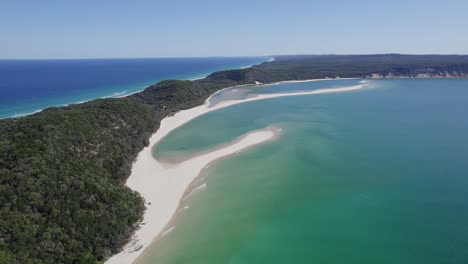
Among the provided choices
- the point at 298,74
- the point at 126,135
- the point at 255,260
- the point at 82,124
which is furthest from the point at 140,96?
the point at 298,74

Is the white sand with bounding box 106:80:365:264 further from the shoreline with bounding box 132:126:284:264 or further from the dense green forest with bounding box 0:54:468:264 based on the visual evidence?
the dense green forest with bounding box 0:54:468:264

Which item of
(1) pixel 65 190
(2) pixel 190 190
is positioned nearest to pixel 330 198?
(2) pixel 190 190

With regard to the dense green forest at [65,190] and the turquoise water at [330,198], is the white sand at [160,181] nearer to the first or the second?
the dense green forest at [65,190]

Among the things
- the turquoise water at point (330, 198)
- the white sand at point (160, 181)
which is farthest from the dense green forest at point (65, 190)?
the turquoise water at point (330, 198)

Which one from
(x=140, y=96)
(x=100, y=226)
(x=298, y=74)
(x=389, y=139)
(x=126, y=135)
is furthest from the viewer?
(x=298, y=74)

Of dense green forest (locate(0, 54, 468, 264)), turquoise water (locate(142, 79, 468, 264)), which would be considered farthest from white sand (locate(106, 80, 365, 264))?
turquoise water (locate(142, 79, 468, 264))

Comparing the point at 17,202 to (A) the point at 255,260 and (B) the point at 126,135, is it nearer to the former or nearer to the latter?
(A) the point at 255,260
